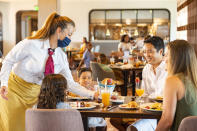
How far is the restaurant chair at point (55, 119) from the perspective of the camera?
6.59 ft

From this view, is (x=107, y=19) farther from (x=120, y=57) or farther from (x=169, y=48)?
(x=169, y=48)

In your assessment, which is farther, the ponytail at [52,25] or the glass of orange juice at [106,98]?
the ponytail at [52,25]

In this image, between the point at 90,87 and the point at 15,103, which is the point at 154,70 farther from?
the point at 15,103

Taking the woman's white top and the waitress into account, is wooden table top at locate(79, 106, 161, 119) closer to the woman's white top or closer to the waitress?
the waitress

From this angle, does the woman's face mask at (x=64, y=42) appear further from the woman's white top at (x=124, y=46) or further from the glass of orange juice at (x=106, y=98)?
the woman's white top at (x=124, y=46)

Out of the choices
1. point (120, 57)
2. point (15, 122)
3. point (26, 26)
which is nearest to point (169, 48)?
point (15, 122)

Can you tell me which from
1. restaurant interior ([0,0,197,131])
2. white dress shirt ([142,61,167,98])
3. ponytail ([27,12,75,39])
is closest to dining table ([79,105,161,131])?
restaurant interior ([0,0,197,131])

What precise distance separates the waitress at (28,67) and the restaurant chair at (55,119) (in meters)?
0.77

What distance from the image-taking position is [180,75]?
222 cm

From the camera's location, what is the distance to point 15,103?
9.25ft

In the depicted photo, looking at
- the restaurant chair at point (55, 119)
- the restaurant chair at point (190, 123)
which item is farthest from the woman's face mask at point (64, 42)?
the restaurant chair at point (190, 123)

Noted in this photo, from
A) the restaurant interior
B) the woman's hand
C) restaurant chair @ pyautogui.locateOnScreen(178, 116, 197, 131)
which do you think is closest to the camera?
restaurant chair @ pyautogui.locateOnScreen(178, 116, 197, 131)

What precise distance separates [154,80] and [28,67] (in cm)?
131

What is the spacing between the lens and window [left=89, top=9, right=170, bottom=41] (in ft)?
55.3
